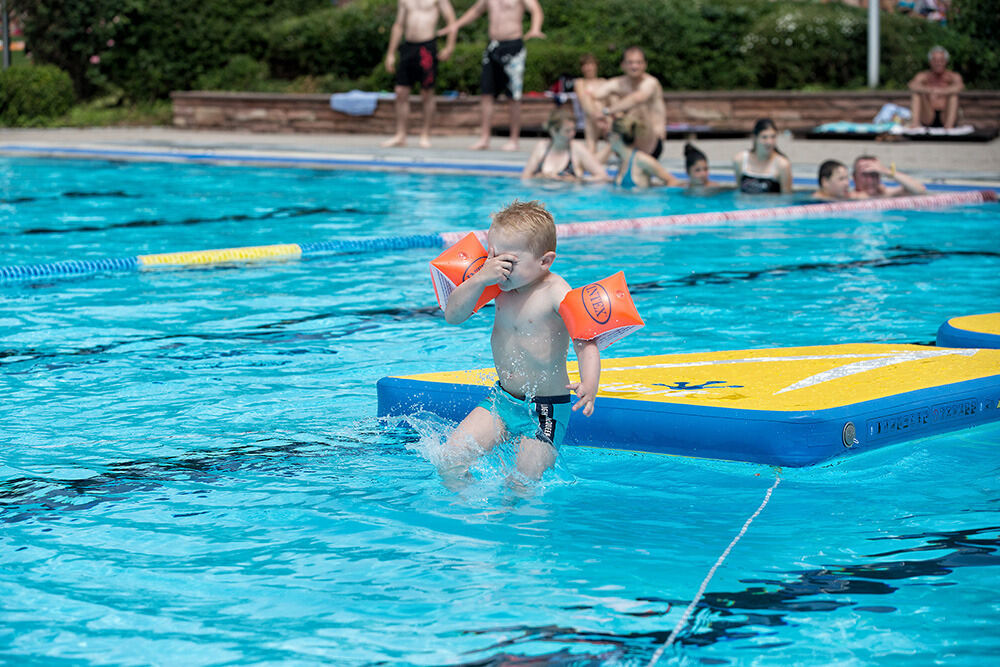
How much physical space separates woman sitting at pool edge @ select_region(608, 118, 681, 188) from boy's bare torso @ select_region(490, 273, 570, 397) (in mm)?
9078

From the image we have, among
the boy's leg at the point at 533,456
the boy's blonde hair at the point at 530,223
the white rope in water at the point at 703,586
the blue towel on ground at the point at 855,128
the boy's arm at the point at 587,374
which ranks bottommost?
the white rope in water at the point at 703,586

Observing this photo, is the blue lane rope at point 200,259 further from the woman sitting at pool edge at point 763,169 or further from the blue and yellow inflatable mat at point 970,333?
the blue and yellow inflatable mat at point 970,333

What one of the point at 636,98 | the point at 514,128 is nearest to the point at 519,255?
the point at 636,98

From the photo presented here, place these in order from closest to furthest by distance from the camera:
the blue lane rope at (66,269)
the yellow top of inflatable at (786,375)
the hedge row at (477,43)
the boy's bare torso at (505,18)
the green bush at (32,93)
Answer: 1. the yellow top of inflatable at (786,375)
2. the blue lane rope at (66,269)
3. the boy's bare torso at (505,18)
4. the hedge row at (477,43)
5. the green bush at (32,93)

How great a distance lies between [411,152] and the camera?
1587 cm

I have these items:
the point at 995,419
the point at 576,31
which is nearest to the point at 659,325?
the point at 995,419

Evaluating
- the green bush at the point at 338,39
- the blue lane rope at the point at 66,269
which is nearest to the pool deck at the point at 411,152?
the green bush at the point at 338,39

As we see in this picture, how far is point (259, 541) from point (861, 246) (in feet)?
23.2

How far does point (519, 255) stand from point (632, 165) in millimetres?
9227

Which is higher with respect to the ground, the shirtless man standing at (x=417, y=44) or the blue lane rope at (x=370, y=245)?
the shirtless man standing at (x=417, y=44)

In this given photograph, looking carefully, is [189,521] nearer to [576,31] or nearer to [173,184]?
[173,184]

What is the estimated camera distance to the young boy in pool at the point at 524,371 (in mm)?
4035

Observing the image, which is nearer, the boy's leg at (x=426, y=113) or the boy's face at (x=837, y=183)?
the boy's face at (x=837, y=183)

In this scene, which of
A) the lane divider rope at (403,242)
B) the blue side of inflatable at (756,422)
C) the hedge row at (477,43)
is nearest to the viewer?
the blue side of inflatable at (756,422)
